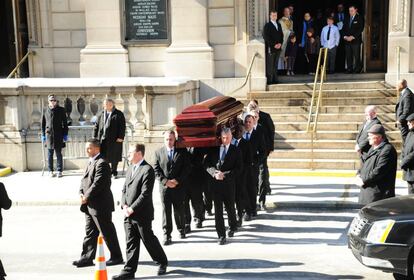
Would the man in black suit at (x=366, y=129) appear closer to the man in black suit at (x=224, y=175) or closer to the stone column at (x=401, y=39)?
the man in black suit at (x=224, y=175)

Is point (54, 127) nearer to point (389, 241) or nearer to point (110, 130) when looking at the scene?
point (110, 130)

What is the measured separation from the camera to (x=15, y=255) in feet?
31.6

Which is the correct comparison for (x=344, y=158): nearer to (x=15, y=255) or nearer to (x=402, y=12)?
(x=402, y=12)

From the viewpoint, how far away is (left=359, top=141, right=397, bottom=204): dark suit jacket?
9031 mm

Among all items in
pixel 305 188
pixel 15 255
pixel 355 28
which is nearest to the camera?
pixel 15 255

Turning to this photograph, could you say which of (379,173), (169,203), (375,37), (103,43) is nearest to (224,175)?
(169,203)

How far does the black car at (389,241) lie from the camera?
7.44 m

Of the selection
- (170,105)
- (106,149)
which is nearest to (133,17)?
(170,105)

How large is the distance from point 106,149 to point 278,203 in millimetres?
4241

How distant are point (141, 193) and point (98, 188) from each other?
666 millimetres

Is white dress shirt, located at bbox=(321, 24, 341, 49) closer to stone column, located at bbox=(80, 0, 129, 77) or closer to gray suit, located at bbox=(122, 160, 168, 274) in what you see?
stone column, located at bbox=(80, 0, 129, 77)

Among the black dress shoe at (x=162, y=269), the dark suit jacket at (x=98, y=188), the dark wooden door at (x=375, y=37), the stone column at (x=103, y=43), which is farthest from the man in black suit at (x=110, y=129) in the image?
the dark wooden door at (x=375, y=37)

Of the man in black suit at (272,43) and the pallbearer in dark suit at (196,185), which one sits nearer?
the pallbearer in dark suit at (196,185)

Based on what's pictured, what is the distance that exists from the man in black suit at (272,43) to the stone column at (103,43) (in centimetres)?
407
